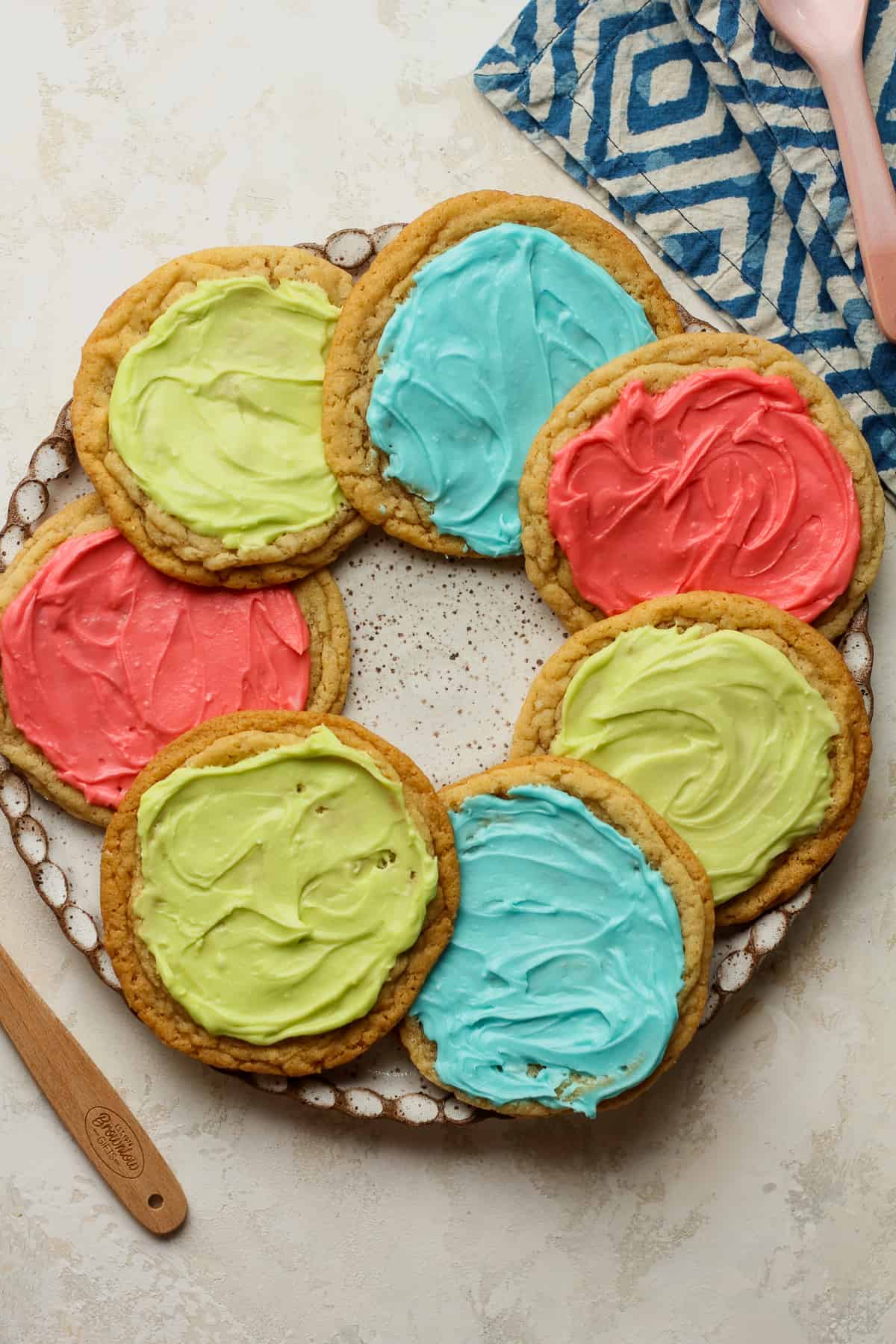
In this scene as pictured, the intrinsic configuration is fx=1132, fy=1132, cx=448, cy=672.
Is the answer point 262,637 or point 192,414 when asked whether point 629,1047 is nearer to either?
point 262,637

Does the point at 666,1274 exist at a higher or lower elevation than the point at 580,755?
lower

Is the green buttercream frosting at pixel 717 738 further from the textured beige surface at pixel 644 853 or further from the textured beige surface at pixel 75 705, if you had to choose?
the textured beige surface at pixel 75 705

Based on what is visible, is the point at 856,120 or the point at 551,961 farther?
the point at 856,120

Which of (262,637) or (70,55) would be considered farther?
(70,55)

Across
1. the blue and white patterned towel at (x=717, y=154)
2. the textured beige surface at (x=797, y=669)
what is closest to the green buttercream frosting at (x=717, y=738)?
the textured beige surface at (x=797, y=669)

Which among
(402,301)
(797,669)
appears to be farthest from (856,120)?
(797,669)

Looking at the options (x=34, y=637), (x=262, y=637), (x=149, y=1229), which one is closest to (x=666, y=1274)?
(x=149, y=1229)

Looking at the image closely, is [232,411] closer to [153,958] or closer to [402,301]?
[402,301]
